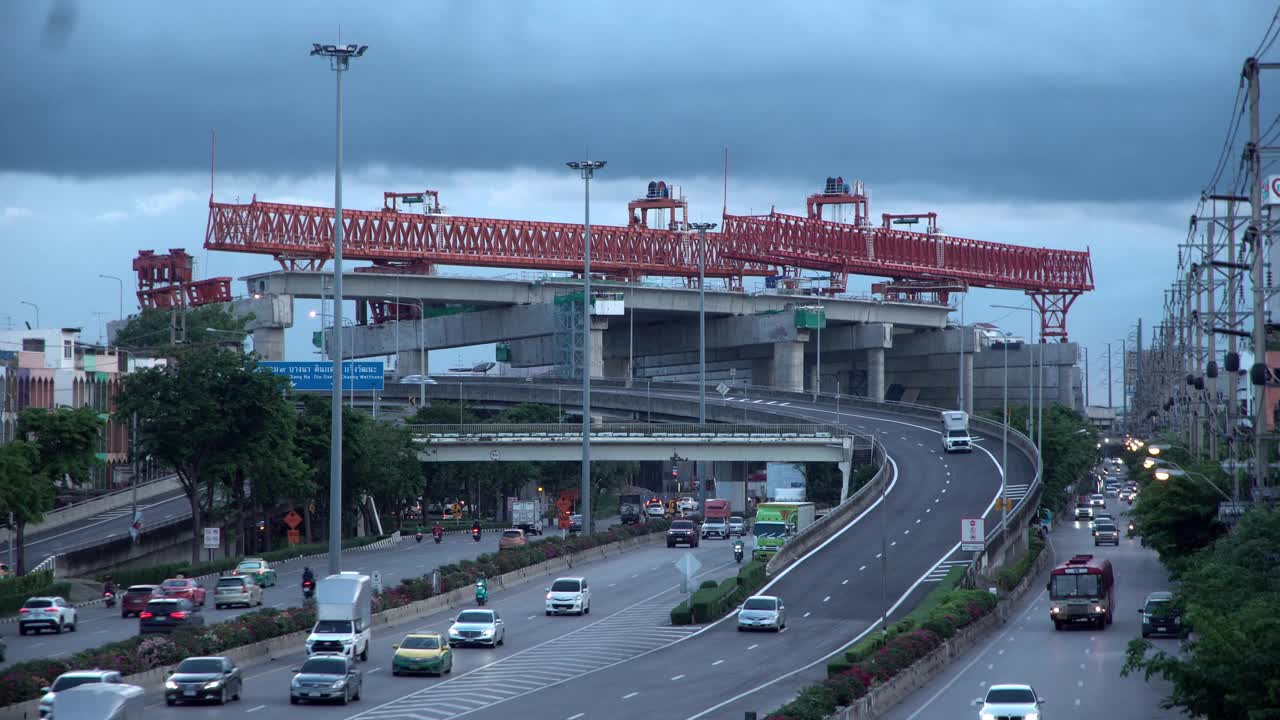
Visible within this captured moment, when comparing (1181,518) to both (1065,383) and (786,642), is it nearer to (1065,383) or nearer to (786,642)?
(786,642)

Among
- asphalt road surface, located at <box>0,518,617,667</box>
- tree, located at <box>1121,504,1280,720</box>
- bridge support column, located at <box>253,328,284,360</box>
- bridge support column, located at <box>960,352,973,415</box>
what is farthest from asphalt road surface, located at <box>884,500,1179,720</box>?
bridge support column, located at <box>960,352,973,415</box>

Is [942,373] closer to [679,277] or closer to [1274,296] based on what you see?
[679,277]

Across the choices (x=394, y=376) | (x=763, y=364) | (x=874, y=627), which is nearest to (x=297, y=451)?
(x=874, y=627)

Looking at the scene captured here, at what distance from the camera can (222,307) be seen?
19312cm

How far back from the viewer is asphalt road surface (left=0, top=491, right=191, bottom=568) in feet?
280

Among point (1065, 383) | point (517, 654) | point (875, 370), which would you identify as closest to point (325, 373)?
point (517, 654)

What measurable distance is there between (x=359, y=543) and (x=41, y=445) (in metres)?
21.9

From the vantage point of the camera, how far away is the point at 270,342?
12506cm

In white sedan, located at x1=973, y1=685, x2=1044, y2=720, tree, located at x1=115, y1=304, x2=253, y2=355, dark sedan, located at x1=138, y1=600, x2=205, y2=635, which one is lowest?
dark sedan, located at x1=138, y1=600, x2=205, y2=635

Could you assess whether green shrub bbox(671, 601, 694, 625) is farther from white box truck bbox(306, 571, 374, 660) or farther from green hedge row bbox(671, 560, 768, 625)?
white box truck bbox(306, 571, 374, 660)

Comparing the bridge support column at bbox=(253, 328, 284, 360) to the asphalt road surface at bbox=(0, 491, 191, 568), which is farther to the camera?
the bridge support column at bbox=(253, 328, 284, 360)

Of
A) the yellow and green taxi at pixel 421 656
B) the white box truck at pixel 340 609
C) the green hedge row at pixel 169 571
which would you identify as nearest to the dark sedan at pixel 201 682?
the yellow and green taxi at pixel 421 656

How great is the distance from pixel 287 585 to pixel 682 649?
2729 centimetres

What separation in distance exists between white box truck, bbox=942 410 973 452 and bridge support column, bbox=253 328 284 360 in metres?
54.0
